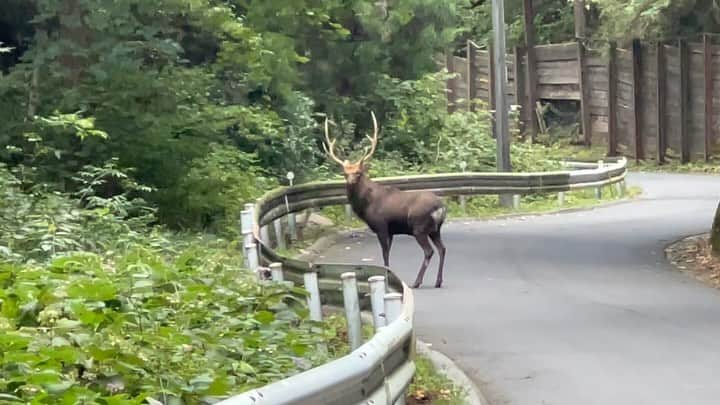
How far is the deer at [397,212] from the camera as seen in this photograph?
15359 millimetres

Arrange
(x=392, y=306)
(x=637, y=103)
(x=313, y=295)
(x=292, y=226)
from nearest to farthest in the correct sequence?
(x=392, y=306), (x=313, y=295), (x=292, y=226), (x=637, y=103)

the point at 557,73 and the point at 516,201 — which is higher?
the point at 557,73

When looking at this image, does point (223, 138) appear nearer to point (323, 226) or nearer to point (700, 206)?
point (323, 226)

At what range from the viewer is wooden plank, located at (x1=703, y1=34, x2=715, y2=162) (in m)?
34.8

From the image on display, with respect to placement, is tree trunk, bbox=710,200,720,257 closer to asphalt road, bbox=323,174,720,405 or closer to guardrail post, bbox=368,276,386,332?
asphalt road, bbox=323,174,720,405

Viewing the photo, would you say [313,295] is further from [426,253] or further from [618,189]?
[618,189]

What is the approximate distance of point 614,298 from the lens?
46.4 feet

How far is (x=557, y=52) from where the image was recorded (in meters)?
42.9

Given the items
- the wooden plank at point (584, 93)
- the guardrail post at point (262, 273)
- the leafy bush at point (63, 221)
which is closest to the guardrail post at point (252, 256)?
the guardrail post at point (262, 273)

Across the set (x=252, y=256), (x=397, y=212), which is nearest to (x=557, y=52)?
(x=397, y=212)

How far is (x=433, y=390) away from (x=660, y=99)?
2954 cm

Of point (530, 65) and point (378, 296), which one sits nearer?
point (378, 296)

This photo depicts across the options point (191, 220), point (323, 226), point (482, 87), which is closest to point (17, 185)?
point (191, 220)

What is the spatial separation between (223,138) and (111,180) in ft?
13.0
